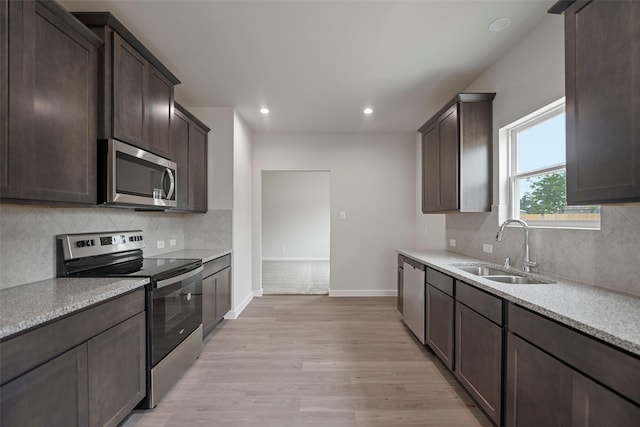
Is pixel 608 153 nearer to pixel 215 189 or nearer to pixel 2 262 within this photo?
pixel 2 262

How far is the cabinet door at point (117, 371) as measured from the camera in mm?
1442

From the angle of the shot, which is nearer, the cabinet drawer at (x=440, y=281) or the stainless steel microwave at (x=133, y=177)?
the stainless steel microwave at (x=133, y=177)

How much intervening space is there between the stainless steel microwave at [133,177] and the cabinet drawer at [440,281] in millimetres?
2455

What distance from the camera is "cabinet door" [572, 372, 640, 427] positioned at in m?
0.94

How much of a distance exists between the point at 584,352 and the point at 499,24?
2.19m

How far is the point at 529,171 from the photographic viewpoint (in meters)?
2.31

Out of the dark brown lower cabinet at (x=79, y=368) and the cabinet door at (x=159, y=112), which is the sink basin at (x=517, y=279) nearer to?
the dark brown lower cabinet at (x=79, y=368)

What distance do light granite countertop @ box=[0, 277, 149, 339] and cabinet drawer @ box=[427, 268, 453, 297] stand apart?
2.23 m

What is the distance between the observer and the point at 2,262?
154 centimetres

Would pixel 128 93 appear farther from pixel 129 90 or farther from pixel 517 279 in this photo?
pixel 517 279

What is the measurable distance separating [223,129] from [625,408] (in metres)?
4.00

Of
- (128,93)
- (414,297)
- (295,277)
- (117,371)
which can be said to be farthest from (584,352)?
(295,277)

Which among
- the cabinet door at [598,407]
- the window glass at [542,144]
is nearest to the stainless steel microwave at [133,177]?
the cabinet door at [598,407]

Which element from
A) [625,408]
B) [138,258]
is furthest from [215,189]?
[625,408]
